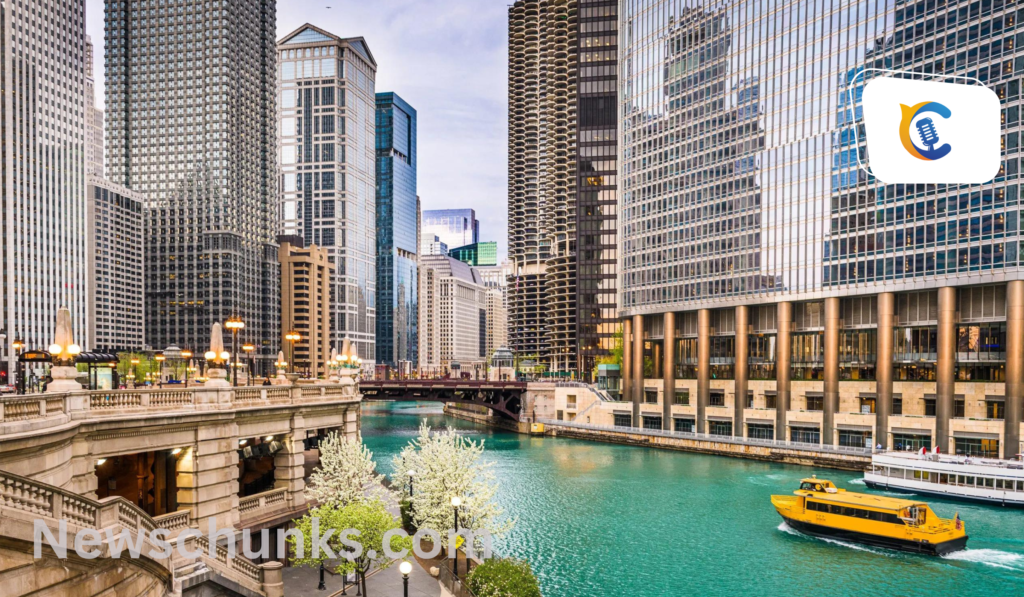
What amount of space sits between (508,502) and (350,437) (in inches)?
1070

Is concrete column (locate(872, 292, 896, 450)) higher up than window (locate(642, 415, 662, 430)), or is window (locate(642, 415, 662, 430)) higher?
concrete column (locate(872, 292, 896, 450))

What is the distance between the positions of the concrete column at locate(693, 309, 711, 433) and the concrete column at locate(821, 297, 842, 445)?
66.4 ft

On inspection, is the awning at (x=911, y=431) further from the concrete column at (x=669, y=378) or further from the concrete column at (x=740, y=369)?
the concrete column at (x=669, y=378)

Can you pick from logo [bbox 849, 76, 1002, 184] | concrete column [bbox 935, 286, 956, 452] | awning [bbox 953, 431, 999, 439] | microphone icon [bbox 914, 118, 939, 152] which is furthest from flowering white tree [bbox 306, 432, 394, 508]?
awning [bbox 953, 431, 999, 439]

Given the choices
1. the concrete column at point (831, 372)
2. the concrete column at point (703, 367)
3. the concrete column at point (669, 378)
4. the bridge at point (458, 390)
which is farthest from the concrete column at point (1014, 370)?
the bridge at point (458, 390)

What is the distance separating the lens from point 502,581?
30719 millimetres

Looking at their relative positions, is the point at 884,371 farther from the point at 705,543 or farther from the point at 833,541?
the point at 705,543

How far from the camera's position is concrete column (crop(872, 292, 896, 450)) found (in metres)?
89.9

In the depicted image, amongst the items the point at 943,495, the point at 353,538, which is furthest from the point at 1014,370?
the point at 353,538

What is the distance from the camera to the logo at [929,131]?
12.6 m

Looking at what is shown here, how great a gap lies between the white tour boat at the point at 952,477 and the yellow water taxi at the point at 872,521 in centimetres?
1681

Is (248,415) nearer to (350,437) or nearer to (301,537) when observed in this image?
(301,537)

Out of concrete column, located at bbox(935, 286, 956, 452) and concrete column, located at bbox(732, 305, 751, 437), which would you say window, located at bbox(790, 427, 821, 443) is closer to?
Answer: concrete column, located at bbox(732, 305, 751, 437)

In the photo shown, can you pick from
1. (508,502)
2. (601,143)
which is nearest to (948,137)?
(508,502)
